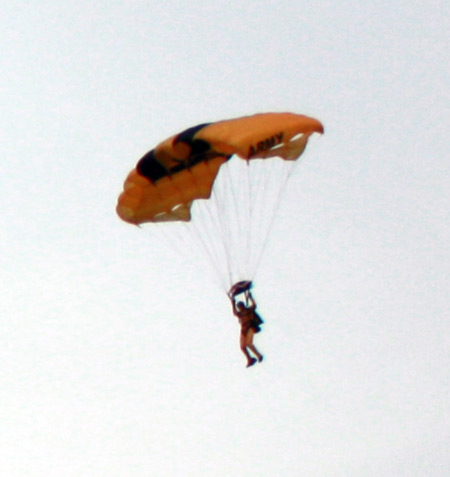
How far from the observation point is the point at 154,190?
137 feet

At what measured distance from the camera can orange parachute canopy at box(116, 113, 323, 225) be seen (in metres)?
38.8

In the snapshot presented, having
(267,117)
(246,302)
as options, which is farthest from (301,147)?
(246,302)

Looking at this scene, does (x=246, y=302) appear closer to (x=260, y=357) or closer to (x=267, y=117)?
(x=260, y=357)

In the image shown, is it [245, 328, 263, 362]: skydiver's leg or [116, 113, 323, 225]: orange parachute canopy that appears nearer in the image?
[116, 113, 323, 225]: orange parachute canopy

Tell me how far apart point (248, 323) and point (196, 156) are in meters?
5.02

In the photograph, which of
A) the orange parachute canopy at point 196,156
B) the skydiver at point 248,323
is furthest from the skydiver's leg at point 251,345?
the orange parachute canopy at point 196,156

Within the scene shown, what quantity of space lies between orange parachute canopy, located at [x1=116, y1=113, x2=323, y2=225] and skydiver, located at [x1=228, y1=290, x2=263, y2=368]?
3.84 m

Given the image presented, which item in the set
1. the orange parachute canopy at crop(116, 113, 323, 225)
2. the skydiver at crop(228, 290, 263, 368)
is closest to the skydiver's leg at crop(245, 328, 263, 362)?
the skydiver at crop(228, 290, 263, 368)

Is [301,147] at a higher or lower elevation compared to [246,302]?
higher

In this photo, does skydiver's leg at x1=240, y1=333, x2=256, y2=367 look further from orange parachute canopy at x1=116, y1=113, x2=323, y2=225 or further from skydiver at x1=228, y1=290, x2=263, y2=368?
orange parachute canopy at x1=116, y1=113, x2=323, y2=225

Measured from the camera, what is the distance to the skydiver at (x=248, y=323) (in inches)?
1577

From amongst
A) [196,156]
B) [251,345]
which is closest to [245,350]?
[251,345]

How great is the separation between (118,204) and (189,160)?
9.68ft

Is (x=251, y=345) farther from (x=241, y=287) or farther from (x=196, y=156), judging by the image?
(x=196, y=156)
